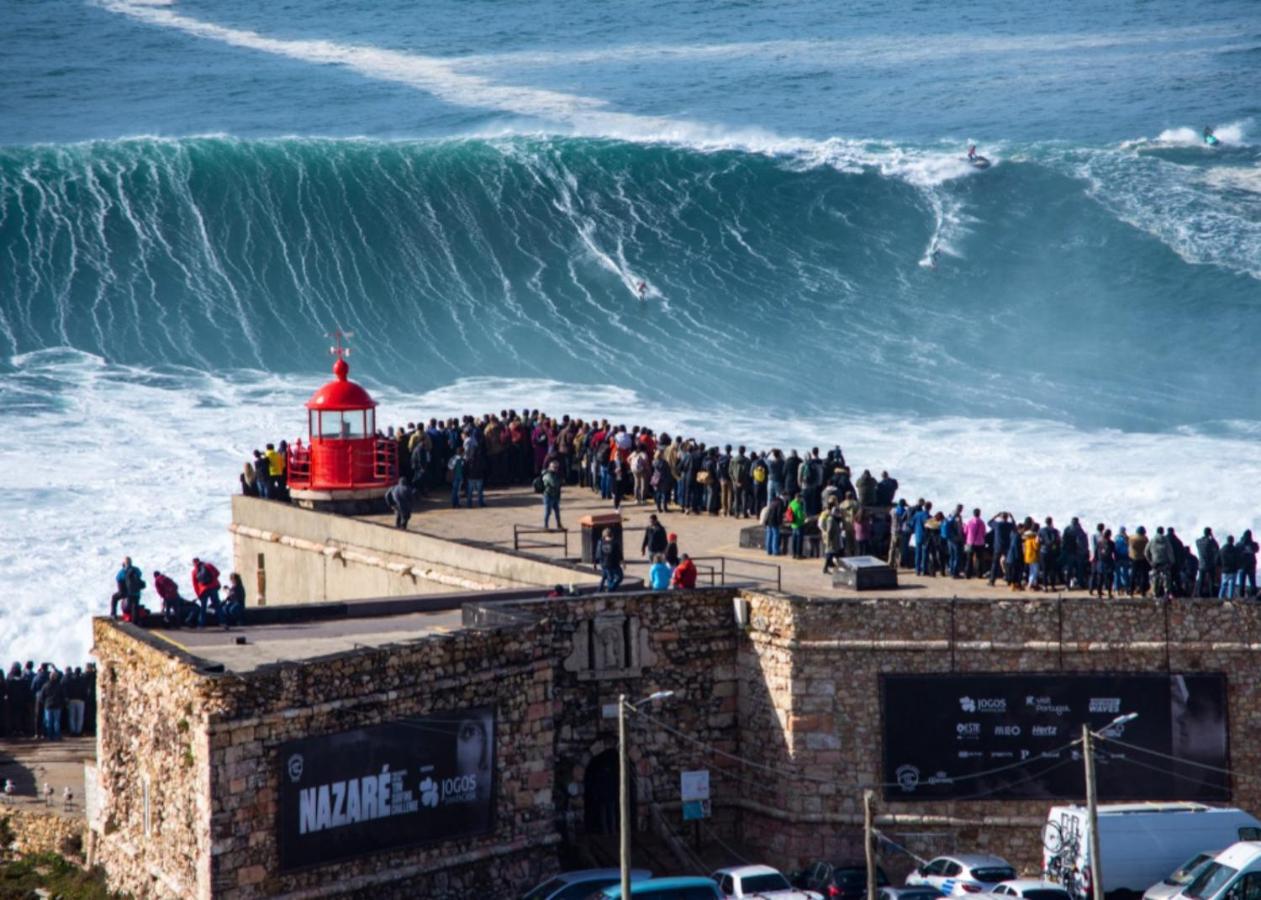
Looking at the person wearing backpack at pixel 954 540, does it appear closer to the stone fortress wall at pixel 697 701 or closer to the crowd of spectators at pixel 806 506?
the crowd of spectators at pixel 806 506

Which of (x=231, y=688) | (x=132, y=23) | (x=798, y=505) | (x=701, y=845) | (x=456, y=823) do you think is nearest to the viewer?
(x=231, y=688)

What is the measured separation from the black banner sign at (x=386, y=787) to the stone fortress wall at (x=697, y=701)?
198 millimetres

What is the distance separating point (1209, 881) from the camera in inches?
1061

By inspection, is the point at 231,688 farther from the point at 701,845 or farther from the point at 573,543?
the point at 573,543

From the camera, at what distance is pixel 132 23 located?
86500mm

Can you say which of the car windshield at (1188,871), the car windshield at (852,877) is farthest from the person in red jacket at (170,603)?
the car windshield at (1188,871)

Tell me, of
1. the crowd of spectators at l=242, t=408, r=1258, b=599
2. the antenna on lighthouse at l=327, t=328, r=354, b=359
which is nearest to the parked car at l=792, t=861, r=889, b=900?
the crowd of spectators at l=242, t=408, r=1258, b=599

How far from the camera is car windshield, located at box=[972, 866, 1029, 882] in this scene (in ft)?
92.9

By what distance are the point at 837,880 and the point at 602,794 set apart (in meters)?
3.57

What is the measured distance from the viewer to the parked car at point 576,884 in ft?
90.4

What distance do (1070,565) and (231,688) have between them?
38.3 feet

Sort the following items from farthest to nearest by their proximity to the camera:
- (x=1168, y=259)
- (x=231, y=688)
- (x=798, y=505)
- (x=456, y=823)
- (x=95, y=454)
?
1. (x=1168, y=259)
2. (x=95, y=454)
3. (x=798, y=505)
4. (x=456, y=823)
5. (x=231, y=688)

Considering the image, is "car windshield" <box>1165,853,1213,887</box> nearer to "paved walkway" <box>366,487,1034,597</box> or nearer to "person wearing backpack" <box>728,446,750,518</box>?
"paved walkway" <box>366,487,1034,597</box>

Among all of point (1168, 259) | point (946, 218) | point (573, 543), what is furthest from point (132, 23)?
point (573, 543)
